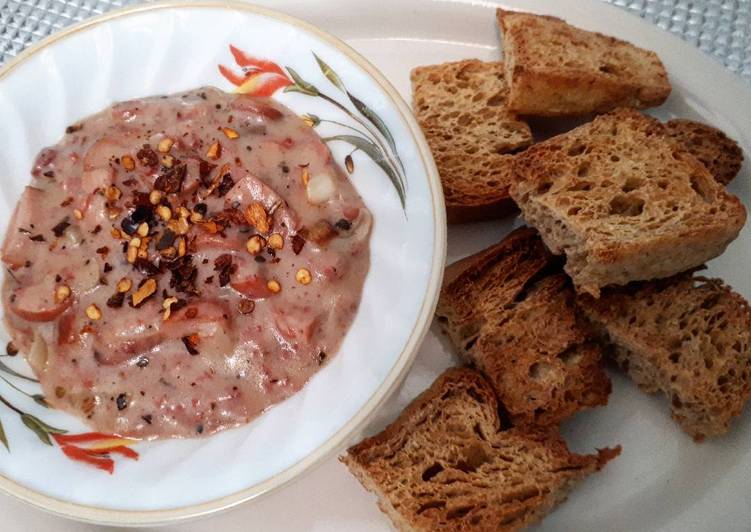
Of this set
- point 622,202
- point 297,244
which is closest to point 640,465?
point 622,202

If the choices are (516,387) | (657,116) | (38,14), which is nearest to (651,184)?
(657,116)

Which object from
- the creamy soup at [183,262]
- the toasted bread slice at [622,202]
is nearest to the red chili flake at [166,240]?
the creamy soup at [183,262]

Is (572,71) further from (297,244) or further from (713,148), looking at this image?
(297,244)

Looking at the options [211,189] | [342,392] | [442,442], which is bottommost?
[442,442]

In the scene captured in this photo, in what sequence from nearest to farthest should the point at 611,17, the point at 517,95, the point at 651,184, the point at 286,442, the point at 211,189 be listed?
the point at 286,442
the point at 211,189
the point at 651,184
the point at 517,95
the point at 611,17

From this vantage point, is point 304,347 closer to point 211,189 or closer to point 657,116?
point 211,189

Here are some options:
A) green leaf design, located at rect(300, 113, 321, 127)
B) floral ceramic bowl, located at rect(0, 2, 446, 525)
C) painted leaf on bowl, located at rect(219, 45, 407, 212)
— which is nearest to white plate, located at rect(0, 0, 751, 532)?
floral ceramic bowl, located at rect(0, 2, 446, 525)

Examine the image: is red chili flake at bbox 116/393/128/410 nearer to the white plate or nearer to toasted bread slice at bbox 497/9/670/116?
the white plate
